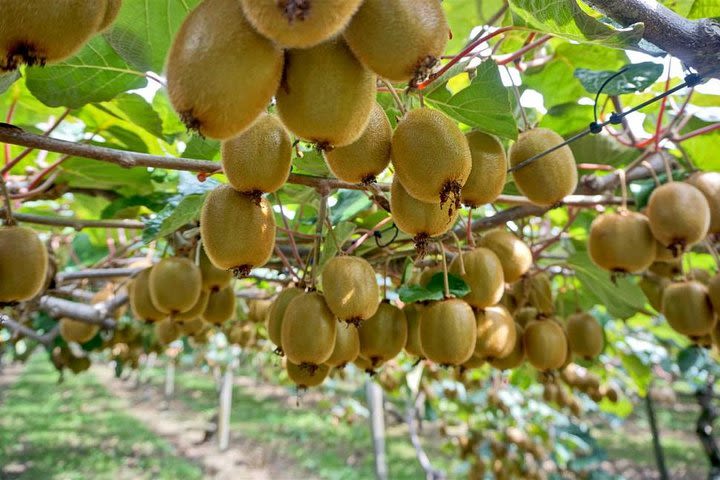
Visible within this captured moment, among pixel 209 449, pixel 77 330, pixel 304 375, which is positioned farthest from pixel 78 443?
pixel 304 375

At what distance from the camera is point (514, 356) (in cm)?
147

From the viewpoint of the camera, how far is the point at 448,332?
107 cm

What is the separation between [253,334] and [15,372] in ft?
63.0

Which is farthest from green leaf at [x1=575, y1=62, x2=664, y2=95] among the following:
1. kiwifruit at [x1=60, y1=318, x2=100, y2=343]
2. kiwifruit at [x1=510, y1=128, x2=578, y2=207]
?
kiwifruit at [x1=60, y1=318, x2=100, y2=343]

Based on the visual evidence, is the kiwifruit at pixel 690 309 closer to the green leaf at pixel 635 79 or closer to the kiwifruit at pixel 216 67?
the green leaf at pixel 635 79

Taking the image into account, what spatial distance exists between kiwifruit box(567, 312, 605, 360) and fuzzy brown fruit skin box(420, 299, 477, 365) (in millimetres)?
729

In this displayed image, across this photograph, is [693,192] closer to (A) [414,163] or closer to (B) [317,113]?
(A) [414,163]

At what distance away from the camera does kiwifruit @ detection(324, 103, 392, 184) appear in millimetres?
738

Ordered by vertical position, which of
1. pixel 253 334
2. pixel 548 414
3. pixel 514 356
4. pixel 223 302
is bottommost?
pixel 548 414

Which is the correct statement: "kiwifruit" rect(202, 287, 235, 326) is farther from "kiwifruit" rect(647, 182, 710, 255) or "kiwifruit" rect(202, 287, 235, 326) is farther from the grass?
the grass

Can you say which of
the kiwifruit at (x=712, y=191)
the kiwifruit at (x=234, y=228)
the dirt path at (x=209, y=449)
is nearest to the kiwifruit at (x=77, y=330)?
the kiwifruit at (x=234, y=228)

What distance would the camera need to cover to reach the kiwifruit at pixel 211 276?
4.59 ft

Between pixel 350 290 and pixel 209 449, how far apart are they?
8838 millimetres

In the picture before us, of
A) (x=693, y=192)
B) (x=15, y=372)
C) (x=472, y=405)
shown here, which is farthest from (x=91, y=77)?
(x=15, y=372)
